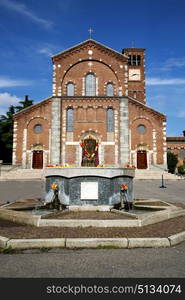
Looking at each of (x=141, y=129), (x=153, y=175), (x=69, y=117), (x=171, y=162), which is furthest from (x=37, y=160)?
(x=171, y=162)

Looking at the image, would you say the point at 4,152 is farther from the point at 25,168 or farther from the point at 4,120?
the point at 25,168

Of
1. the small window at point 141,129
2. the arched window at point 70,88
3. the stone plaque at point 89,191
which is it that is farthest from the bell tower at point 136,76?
the stone plaque at point 89,191

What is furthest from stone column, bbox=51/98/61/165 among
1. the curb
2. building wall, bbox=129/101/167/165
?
the curb

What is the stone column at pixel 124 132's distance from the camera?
30.2 m

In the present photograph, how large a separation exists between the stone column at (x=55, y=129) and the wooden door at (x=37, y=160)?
1954 mm

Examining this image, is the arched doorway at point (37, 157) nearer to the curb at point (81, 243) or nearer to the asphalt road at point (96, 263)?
the curb at point (81, 243)

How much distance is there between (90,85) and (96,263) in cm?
2941

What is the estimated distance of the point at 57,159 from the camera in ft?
97.8

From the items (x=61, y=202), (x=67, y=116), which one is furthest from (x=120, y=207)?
(x=67, y=116)

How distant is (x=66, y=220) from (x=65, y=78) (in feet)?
90.6

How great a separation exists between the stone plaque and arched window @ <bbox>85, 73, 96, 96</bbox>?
2435cm

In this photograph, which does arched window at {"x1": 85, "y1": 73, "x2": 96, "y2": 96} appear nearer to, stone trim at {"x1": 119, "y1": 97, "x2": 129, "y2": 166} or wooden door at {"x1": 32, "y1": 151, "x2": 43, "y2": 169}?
stone trim at {"x1": 119, "y1": 97, "x2": 129, "y2": 166}

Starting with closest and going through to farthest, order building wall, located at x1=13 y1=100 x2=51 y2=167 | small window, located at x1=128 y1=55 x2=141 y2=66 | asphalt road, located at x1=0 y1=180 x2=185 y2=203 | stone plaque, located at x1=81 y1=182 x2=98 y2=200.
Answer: stone plaque, located at x1=81 y1=182 x2=98 y2=200 < asphalt road, located at x1=0 y1=180 x2=185 y2=203 < building wall, located at x1=13 y1=100 x2=51 y2=167 < small window, located at x1=128 y1=55 x2=141 y2=66

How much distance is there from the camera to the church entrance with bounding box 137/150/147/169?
3089 centimetres
